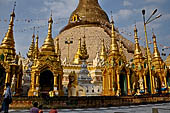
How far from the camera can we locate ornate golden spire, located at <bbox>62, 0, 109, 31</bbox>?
168 ft

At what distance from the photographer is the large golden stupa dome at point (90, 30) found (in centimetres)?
4256

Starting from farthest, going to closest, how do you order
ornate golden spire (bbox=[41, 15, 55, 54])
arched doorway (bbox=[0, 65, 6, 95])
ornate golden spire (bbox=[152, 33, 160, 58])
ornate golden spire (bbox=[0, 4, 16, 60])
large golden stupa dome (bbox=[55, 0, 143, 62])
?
large golden stupa dome (bbox=[55, 0, 143, 62]), ornate golden spire (bbox=[152, 33, 160, 58]), ornate golden spire (bbox=[41, 15, 55, 54]), ornate golden spire (bbox=[0, 4, 16, 60]), arched doorway (bbox=[0, 65, 6, 95])

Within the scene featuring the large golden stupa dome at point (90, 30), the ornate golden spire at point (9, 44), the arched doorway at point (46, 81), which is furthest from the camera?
the large golden stupa dome at point (90, 30)

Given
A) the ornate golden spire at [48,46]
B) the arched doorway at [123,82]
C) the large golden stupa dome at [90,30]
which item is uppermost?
the large golden stupa dome at [90,30]

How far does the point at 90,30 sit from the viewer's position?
47.6m

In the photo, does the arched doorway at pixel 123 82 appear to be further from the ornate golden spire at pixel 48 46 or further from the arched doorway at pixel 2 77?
the arched doorway at pixel 2 77

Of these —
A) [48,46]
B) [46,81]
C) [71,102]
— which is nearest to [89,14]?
[48,46]

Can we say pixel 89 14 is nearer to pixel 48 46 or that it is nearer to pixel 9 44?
pixel 48 46

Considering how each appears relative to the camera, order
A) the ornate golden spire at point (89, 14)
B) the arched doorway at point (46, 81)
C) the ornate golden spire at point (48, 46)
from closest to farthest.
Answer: the arched doorway at point (46, 81)
the ornate golden spire at point (48, 46)
the ornate golden spire at point (89, 14)

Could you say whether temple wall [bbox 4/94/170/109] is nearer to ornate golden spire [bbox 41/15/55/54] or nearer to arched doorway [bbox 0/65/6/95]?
arched doorway [bbox 0/65/6/95]

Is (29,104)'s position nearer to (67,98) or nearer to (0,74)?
(67,98)

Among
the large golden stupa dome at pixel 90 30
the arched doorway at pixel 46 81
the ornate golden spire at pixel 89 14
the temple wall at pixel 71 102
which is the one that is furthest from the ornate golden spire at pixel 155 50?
the ornate golden spire at pixel 89 14

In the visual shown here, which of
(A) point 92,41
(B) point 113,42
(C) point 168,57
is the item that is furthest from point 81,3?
(B) point 113,42

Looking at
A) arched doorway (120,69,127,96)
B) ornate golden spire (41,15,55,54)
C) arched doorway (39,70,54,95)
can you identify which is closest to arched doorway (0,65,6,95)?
arched doorway (39,70,54,95)
